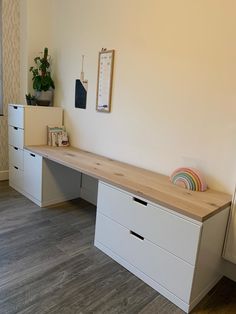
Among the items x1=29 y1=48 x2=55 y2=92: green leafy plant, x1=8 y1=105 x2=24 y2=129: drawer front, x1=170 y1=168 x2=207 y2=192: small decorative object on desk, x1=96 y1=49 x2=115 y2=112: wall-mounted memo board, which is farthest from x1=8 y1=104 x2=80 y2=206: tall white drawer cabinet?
x1=170 y1=168 x2=207 y2=192: small decorative object on desk

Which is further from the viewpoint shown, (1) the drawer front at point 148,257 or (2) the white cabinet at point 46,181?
(2) the white cabinet at point 46,181

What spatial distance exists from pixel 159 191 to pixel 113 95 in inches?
47.6

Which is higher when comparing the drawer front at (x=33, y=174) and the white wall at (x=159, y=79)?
the white wall at (x=159, y=79)

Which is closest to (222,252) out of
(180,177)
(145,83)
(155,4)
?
(180,177)

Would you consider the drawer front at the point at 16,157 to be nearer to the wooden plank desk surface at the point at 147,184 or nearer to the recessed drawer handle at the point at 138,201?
the wooden plank desk surface at the point at 147,184

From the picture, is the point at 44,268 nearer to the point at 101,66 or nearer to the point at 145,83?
the point at 145,83

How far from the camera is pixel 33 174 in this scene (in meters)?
2.71

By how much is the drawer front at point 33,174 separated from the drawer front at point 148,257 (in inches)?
37.6

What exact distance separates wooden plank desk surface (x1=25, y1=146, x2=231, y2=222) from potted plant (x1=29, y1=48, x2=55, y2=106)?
2.42 ft

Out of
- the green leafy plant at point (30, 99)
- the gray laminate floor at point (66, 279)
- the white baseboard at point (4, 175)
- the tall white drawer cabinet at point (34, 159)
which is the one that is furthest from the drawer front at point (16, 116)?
the gray laminate floor at point (66, 279)

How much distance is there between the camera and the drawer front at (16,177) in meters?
2.95

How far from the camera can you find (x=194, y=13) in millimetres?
1805

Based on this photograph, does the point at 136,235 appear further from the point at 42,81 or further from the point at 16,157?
the point at 42,81

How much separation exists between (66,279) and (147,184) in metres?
0.83
